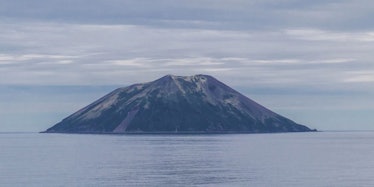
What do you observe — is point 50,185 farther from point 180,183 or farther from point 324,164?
point 324,164

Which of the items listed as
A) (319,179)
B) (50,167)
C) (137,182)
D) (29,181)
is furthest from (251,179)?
(50,167)

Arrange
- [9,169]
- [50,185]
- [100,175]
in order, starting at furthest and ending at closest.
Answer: [9,169]
[100,175]
[50,185]

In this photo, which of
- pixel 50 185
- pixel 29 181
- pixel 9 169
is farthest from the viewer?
pixel 9 169

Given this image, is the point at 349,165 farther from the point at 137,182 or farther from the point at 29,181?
the point at 29,181

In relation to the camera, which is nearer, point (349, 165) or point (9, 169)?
point (9, 169)

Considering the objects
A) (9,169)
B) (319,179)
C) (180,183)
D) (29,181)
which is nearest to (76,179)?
(29,181)

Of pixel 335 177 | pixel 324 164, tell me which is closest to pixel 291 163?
pixel 324 164

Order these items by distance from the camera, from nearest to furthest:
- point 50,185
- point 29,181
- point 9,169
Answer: point 50,185
point 29,181
point 9,169

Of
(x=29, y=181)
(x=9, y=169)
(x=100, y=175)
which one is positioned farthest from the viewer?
(x=9, y=169)

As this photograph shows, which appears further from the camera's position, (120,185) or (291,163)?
(291,163)
